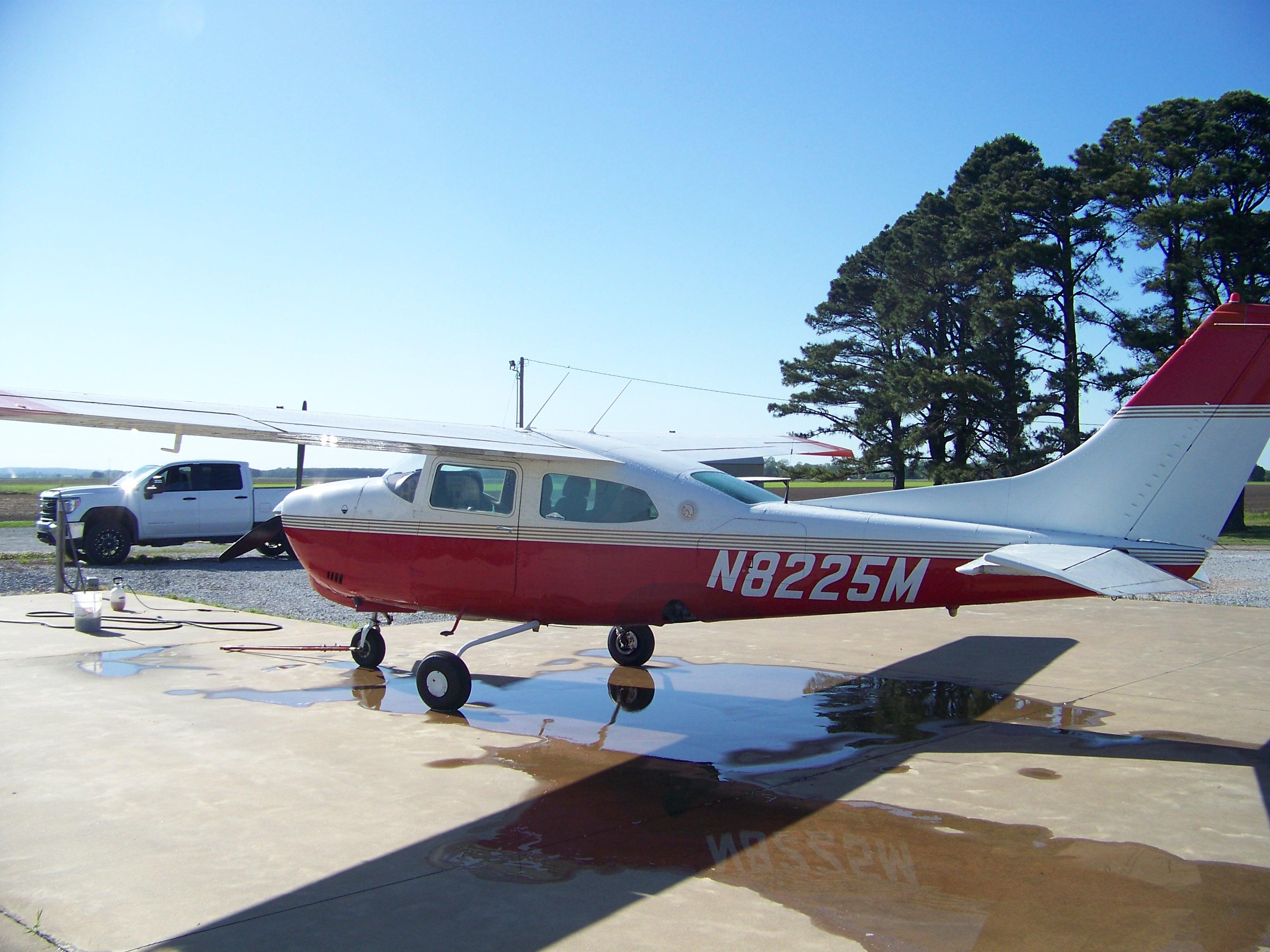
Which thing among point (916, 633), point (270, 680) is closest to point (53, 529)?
point (270, 680)

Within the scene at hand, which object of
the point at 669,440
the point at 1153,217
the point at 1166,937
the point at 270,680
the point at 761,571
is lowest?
the point at 270,680

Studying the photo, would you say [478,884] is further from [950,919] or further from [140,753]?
[140,753]

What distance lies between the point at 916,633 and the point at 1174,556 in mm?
4961

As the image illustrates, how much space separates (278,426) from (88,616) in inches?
238

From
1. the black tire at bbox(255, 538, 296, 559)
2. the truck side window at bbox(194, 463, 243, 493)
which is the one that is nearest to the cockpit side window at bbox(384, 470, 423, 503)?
the black tire at bbox(255, 538, 296, 559)

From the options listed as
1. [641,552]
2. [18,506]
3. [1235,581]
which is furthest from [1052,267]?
[18,506]

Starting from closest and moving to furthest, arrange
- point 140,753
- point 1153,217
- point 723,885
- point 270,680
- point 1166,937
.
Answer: point 1166,937 < point 723,885 < point 140,753 < point 270,680 < point 1153,217

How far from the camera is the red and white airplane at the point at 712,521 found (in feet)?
21.7

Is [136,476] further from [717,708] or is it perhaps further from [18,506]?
[18,506]

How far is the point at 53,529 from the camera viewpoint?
19.0 m

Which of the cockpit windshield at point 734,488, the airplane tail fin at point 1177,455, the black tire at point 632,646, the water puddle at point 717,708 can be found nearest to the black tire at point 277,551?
the water puddle at point 717,708

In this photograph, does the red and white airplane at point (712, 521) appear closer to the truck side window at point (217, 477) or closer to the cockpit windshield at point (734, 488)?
the cockpit windshield at point (734, 488)

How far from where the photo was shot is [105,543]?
750 inches

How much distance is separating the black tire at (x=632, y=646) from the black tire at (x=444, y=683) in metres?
2.33
